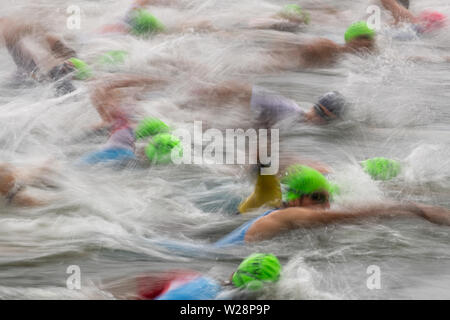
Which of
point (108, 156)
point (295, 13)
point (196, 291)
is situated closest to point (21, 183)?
point (108, 156)

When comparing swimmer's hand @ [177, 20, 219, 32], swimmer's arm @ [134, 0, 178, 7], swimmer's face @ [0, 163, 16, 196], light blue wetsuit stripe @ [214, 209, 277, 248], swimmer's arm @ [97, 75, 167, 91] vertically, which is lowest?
light blue wetsuit stripe @ [214, 209, 277, 248]

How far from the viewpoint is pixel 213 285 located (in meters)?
3.27

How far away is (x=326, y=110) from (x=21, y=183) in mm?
2337

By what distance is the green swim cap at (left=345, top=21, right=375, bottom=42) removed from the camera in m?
6.48

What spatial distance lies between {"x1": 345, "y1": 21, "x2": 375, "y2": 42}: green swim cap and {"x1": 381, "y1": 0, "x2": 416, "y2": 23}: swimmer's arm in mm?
741

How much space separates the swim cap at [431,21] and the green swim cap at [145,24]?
2.67 metres

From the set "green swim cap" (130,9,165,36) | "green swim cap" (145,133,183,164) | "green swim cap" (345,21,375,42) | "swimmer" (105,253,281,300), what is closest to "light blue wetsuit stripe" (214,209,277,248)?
"swimmer" (105,253,281,300)

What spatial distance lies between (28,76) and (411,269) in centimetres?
375

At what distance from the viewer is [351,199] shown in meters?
4.15

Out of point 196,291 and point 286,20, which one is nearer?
point 196,291

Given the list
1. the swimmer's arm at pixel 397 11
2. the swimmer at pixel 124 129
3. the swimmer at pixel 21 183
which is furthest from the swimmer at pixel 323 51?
the swimmer at pixel 21 183

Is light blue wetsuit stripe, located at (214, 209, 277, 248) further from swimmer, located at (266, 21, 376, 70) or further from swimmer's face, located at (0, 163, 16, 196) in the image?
swimmer, located at (266, 21, 376, 70)

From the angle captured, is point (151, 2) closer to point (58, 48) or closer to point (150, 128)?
point (58, 48)

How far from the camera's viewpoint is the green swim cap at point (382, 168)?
4.47 meters
